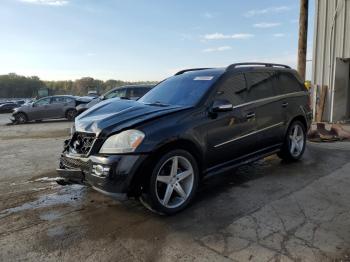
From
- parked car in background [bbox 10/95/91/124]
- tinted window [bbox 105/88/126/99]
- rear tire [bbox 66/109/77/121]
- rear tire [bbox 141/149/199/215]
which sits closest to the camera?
rear tire [bbox 141/149/199/215]

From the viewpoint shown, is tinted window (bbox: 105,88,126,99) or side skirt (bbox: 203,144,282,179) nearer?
side skirt (bbox: 203,144,282,179)

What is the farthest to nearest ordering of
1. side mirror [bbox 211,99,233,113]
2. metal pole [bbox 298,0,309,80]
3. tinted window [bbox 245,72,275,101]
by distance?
metal pole [bbox 298,0,309,80], tinted window [bbox 245,72,275,101], side mirror [bbox 211,99,233,113]

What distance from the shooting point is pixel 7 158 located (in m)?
8.73

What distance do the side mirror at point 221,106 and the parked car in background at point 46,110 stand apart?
18.1 meters

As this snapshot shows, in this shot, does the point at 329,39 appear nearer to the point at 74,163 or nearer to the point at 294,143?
the point at 294,143

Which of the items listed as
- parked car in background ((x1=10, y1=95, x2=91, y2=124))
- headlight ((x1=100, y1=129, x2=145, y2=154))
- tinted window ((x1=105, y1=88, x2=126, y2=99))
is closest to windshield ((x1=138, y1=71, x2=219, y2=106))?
headlight ((x1=100, y1=129, x2=145, y2=154))

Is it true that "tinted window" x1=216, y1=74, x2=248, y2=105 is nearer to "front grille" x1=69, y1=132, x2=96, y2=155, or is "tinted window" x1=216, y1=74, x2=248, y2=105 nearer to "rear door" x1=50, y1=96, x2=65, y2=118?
"front grille" x1=69, y1=132, x2=96, y2=155

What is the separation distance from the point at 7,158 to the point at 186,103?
5.58 meters

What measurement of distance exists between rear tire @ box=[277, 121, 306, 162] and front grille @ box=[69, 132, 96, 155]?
3.66m

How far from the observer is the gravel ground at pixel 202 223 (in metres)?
3.57

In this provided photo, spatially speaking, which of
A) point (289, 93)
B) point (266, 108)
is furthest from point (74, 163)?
point (289, 93)

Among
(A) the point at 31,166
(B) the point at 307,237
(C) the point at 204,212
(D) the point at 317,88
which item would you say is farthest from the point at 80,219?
(D) the point at 317,88

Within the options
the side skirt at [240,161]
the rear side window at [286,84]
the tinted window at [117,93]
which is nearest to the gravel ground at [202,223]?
the side skirt at [240,161]

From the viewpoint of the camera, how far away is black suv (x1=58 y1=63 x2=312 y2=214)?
421 centimetres
